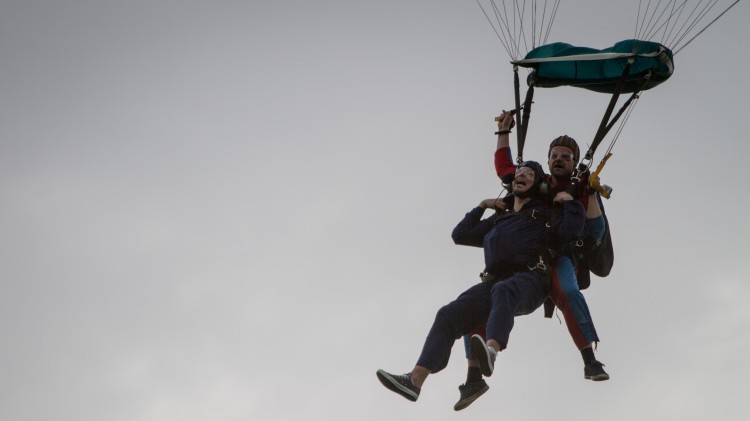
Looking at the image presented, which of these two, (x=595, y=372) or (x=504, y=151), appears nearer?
(x=595, y=372)

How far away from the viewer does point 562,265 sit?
8.74 m

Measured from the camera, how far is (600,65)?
10.1 meters

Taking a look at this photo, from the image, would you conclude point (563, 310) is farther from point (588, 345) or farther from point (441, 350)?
point (441, 350)

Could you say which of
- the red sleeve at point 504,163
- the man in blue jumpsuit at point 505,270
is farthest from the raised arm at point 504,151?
the man in blue jumpsuit at point 505,270

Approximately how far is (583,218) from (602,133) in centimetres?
142

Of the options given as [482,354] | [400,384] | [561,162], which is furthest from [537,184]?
[400,384]

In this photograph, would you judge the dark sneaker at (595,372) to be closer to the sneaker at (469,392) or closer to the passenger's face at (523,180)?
the sneaker at (469,392)

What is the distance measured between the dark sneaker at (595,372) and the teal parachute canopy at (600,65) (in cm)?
300

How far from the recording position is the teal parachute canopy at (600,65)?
32.0 feet

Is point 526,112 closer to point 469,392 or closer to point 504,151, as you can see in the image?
point 504,151

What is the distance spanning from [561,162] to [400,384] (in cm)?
258

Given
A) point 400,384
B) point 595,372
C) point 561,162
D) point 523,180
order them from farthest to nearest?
point 561,162, point 523,180, point 595,372, point 400,384

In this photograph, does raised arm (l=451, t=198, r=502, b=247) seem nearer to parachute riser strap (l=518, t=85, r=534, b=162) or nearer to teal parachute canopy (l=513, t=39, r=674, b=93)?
parachute riser strap (l=518, t=85, r=534, b=162)

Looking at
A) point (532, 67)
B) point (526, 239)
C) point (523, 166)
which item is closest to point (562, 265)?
point (526, 239)
